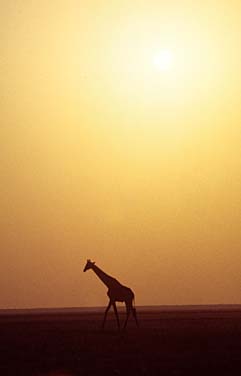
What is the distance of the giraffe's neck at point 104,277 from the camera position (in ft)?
3.61

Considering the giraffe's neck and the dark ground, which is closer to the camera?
the dark ground

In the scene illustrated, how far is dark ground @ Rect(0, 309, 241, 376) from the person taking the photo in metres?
1.00

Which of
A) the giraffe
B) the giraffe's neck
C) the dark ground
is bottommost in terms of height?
the dark ground

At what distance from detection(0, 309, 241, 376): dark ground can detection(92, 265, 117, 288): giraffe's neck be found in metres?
0.08

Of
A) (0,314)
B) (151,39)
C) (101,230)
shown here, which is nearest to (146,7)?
(151,39)

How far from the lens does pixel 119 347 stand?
1.03 m

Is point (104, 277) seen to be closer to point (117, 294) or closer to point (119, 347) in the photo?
point (117, 294)

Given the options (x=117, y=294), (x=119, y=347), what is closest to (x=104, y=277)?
(x=117, y=294)

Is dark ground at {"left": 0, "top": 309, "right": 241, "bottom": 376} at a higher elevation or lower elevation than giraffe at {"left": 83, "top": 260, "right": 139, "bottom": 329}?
lower

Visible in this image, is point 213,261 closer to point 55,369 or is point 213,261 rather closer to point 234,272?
point 234,272

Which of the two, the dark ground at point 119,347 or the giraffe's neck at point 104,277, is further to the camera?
the giraffe's neck at point 104,277

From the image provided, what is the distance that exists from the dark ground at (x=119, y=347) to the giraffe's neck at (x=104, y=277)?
8 cm

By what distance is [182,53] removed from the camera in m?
1.21

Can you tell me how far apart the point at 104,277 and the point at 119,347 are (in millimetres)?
149
